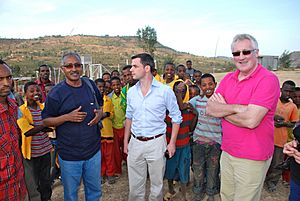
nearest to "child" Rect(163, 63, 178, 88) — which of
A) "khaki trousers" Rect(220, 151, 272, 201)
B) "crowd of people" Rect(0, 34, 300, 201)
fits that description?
"crowd of people" Rect(0, 34, 300, 201)

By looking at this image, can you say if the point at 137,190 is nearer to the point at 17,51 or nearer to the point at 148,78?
the point at 148,78

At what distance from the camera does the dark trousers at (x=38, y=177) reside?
3021 millimetres

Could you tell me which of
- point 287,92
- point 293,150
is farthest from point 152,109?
point 287,92

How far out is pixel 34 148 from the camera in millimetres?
3123

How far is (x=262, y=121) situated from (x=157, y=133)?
1.24m

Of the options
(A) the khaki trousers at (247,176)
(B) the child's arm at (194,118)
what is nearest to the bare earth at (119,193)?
(B) the child's arm at (194,118)

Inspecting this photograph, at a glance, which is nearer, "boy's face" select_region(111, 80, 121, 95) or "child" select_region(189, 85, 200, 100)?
"child" select_region(189, 85, 200, 100)

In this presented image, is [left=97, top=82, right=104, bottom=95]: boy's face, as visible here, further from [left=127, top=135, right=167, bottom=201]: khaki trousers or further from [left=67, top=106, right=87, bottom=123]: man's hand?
[left=67, top=106, right=87, bottom=123]: man's hand

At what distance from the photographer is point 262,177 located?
220 cm

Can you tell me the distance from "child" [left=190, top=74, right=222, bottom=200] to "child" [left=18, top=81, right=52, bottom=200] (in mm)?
2082

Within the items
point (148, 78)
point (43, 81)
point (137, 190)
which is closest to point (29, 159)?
point (137, 190)

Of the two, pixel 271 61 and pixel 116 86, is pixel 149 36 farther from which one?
pixel 116 86

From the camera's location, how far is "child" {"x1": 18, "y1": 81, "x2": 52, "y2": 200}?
2934mm

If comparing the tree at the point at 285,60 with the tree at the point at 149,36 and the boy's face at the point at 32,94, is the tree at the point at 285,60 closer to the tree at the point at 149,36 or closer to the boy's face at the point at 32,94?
the tree at the point at 149,36
